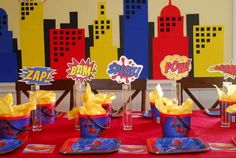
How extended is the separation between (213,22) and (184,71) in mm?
1498

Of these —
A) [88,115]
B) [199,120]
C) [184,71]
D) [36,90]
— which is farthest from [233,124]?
[36,90]

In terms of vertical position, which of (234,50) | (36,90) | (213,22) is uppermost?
(213,22)

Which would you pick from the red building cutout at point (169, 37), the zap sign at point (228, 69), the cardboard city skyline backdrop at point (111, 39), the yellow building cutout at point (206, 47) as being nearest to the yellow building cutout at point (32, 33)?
the cardboard city skyline backdrop at point (111, 39)

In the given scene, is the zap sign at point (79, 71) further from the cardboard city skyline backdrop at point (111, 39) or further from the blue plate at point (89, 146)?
the cardboard city skyline backdrop at point (111, 39)

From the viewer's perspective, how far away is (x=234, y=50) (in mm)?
3148

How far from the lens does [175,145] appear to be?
138 centimetres

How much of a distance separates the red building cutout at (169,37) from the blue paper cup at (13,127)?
1841mm

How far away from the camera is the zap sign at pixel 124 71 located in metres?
1.72

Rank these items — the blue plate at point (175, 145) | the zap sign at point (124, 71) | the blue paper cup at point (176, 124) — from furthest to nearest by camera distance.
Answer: the zap sign at point (124, 71) < the blue paper cup at point (176, 124) < the blue plate at point (175, 145)

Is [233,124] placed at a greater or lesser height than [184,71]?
lesser

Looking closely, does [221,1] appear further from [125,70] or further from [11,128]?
[11,128]

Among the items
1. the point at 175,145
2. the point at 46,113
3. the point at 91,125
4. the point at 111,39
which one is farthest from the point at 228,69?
the point at 111,39

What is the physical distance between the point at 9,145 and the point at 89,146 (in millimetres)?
295

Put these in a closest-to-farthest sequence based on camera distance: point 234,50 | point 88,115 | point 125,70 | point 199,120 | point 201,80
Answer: point 88,115
point 125,70
point 199,120
point 201,80
point 234,50
